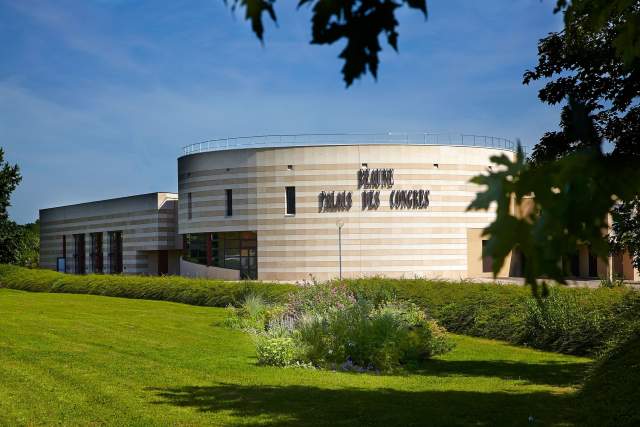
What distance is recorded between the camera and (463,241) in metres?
55.8

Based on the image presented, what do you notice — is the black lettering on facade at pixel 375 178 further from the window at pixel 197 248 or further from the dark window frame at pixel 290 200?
the window at pixel 197 248

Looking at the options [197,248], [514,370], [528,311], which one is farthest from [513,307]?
[197,248]

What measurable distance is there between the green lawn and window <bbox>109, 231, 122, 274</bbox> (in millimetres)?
54143

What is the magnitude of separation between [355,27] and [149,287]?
3553cm

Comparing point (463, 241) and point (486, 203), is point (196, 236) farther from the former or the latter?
point (486, 203)

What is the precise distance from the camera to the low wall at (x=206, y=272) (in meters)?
57.0

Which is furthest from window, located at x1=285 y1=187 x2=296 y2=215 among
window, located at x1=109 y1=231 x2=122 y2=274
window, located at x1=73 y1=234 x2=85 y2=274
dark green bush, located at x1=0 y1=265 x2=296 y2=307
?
window, located at x1=73 y1=234 x2=85 y2=274

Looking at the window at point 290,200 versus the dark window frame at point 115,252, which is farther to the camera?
the dark window frame at point 115,252

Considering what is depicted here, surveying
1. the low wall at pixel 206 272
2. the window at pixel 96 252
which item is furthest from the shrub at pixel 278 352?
the window at pixel 96 252

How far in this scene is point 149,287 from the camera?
122 feet

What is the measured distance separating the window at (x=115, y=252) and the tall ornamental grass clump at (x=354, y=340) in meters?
58.3

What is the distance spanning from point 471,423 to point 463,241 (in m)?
47.0

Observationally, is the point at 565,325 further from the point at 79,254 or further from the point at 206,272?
the point at 79,254

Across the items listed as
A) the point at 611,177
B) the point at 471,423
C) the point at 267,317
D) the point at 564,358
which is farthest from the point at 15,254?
the point at 611,177
